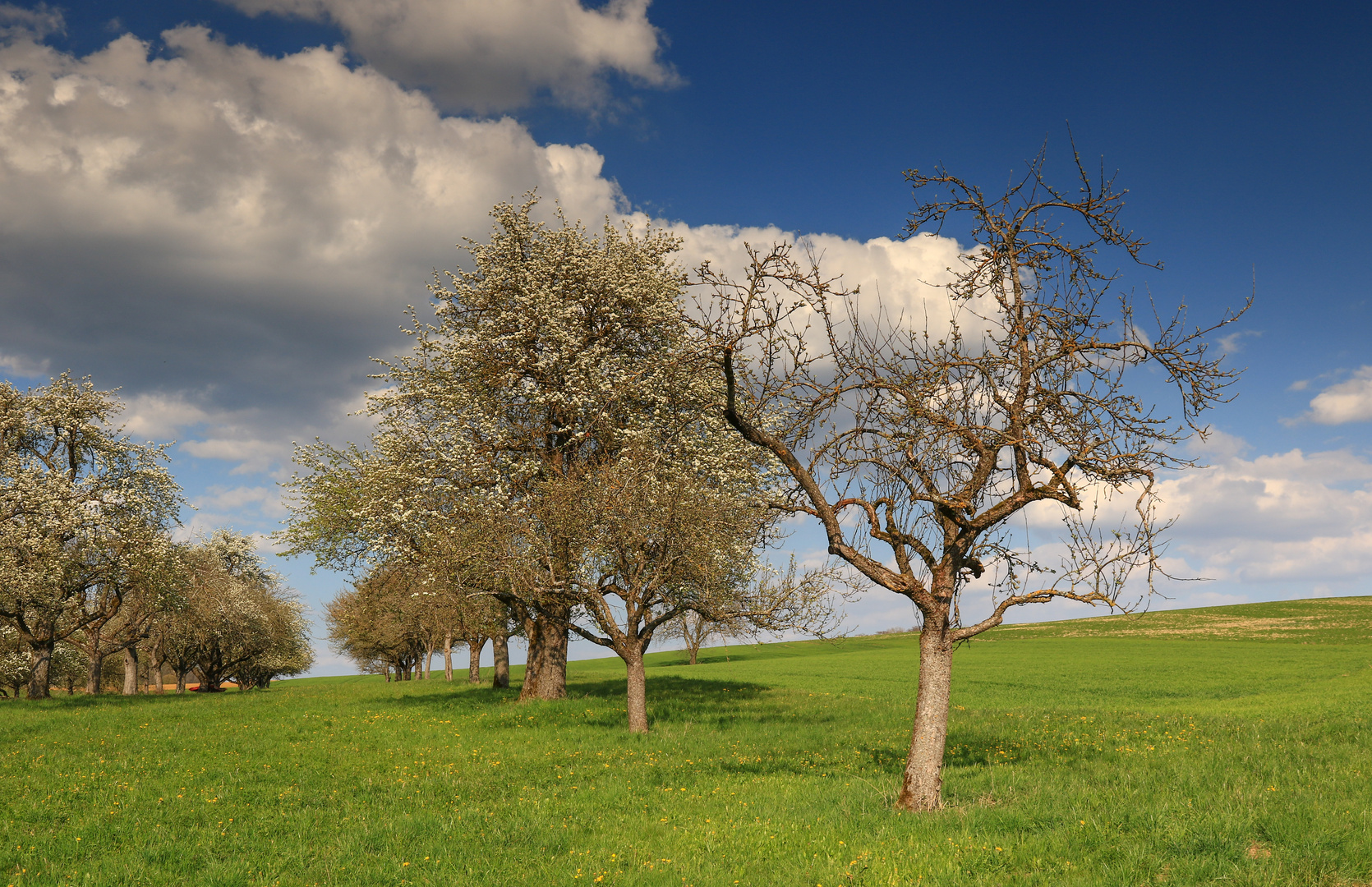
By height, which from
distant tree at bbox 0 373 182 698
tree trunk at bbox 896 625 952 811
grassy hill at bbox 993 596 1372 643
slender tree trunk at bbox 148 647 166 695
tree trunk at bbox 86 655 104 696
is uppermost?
distant tree at bbox 0 373 182 698

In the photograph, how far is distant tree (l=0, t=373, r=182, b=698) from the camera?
1219 inches

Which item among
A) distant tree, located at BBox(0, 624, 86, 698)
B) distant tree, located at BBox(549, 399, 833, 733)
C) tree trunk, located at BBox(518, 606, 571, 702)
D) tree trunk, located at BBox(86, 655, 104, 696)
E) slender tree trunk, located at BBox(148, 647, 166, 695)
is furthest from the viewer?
slender tree trunk, located at BBox(148, 647, 166, 695)

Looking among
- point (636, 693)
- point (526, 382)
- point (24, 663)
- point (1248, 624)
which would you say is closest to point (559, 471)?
point (526, 382)

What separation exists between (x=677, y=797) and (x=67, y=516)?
3189cm

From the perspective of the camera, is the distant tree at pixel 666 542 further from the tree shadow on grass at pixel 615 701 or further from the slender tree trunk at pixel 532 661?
the slender tree trunk at pixel 532 661

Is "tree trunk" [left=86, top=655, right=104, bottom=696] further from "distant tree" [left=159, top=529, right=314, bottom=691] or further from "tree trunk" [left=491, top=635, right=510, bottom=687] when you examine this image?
"tree trunk" [left=491, top=635, right=510, bottom=687]

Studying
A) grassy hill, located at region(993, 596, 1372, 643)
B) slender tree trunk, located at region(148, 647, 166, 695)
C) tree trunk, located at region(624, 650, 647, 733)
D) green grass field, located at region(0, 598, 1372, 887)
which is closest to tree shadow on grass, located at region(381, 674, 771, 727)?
green grass field, located at region(0, 598, 1372, 887)

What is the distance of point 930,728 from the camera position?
11.8 metres

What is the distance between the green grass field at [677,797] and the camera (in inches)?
371

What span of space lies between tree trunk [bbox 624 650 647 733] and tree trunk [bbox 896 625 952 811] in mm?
11115

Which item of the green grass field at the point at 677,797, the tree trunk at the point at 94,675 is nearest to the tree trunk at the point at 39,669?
the tree trunk at the point at 94,675

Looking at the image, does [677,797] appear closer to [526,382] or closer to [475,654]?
[526,382]

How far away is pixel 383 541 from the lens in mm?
26969

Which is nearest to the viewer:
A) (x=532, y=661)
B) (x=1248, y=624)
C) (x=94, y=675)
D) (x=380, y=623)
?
(x=532, y=661)
